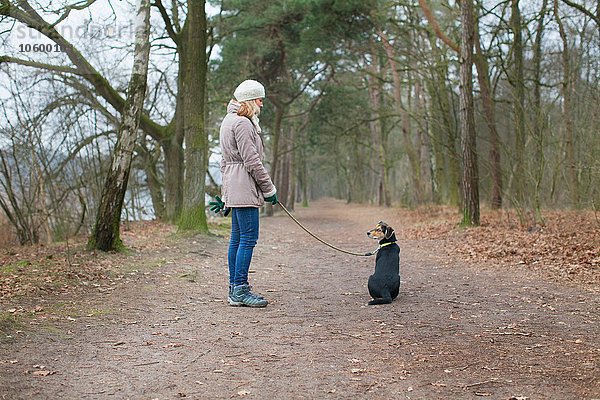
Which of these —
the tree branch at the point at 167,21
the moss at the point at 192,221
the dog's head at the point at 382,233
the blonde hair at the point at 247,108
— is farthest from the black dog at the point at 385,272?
the tree branch at the point at 167,21

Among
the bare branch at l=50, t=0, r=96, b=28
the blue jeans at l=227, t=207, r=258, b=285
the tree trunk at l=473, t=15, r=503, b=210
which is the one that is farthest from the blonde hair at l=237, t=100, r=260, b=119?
the tree trunk at l=473, t=15, r=503, b=210

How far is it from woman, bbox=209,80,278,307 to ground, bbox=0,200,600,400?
1.39 ft

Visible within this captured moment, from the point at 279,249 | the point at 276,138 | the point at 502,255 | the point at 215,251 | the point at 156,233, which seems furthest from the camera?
the point at 276,138

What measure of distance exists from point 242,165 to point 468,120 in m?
9.09

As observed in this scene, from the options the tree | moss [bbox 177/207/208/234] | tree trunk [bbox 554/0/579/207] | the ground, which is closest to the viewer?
the ground

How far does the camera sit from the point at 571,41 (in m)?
17.8

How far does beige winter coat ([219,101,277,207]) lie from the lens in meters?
6.14

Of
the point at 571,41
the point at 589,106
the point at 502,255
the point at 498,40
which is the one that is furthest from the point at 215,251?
the point at 571,41

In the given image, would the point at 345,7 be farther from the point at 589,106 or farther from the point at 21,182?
the point at 21,182

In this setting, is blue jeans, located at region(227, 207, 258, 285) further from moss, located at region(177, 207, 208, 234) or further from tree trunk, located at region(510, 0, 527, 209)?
tree trunk, located at region(510, 0, 527, 209)

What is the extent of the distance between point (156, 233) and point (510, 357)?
10.8 metres

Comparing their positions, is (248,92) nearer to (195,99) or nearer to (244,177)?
(244,177)

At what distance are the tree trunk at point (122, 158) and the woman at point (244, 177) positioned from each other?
A: 357 cm

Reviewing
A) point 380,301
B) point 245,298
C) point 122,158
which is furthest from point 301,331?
point 122,158
